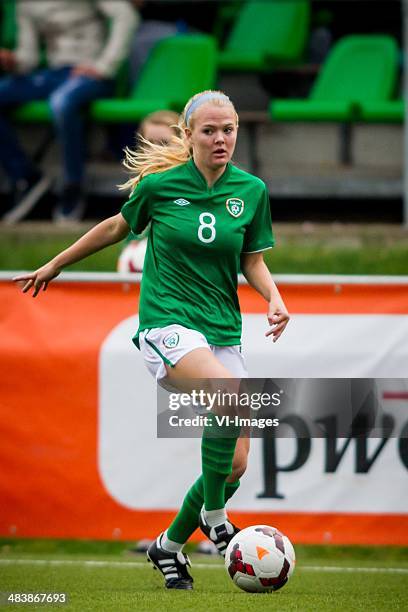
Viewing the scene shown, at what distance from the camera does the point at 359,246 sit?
1050 cm

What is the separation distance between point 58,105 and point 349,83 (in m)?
2.66

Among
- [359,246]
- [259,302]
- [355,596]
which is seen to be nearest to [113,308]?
[259,302]

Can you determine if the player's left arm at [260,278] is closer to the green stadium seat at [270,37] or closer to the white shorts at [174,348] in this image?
the white shorts at [174,348]

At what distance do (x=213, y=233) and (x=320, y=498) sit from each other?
204 cm

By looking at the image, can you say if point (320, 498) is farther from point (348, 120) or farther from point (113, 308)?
point (348, 120)

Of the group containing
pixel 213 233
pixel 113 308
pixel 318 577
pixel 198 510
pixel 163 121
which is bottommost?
pixel 318 577

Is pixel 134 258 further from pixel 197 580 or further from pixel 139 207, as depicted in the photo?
pixel 197 580

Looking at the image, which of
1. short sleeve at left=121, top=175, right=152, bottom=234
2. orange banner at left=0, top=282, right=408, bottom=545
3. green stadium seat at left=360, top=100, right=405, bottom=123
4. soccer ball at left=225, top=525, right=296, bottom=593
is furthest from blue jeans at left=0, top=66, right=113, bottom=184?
soccer ball at left=225, top=525, right=296, bottom=593

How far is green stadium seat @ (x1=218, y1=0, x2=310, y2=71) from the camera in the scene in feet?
39.2

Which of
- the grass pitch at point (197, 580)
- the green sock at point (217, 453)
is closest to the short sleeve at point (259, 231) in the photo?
the green sock at point (217, 453)

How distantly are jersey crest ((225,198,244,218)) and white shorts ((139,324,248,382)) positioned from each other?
0.52 m

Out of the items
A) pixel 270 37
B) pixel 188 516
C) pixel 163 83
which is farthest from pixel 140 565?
pixel 270 37

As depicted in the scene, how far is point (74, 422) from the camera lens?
674cm

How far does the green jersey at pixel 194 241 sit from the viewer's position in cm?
521
